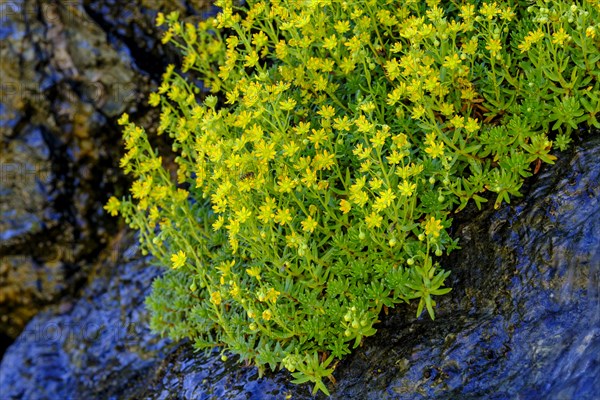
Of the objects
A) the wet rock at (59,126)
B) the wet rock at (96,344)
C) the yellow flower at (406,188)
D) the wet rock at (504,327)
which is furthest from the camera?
the wet rock at (59,126)

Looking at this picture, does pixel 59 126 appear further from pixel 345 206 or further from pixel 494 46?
pixel 494 46

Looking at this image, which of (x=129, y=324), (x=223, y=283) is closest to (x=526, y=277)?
(x=223, y=283)

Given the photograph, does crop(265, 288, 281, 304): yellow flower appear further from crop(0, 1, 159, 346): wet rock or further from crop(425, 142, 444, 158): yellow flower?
crop(0, 1, 159, 346): wet rock

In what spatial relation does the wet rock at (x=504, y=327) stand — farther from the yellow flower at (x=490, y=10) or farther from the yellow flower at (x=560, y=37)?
the yellow flower at (x=490, y=10)

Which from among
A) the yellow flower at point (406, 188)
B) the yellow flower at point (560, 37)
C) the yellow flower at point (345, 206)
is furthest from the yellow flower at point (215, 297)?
the yellow flower at point (560, 37)

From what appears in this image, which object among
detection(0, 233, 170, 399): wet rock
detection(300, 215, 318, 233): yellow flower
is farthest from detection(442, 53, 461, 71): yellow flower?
detection(0, 233, 170, 399): wet rock

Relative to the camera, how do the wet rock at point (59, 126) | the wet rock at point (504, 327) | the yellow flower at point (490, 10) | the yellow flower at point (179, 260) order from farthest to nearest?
the wet rock at point (59, 126), the yellow flower at point (179, 260), the yellow flower at point (490, 10), the wet rock at point (504, 327)

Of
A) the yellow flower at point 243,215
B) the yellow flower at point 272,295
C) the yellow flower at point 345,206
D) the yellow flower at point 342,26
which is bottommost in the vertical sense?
the yellow flower at point 272,295

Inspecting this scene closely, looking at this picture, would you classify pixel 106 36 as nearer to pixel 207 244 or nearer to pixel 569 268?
pixel 207 244

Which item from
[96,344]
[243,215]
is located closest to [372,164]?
[243,215]
